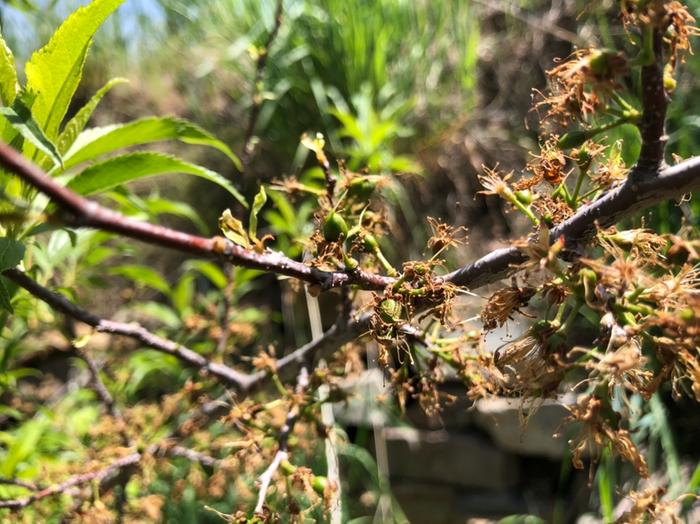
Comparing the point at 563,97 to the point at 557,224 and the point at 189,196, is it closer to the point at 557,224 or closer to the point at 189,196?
the point at 557,224

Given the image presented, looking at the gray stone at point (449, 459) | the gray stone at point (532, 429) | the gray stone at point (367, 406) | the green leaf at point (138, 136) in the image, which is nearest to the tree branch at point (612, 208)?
the green leaf at point (138, 136)

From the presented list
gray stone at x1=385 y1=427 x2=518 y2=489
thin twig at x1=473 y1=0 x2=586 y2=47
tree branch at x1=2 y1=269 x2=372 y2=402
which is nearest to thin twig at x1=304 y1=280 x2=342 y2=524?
tree branch at x1=2 y1=269 x2=372 y2=402

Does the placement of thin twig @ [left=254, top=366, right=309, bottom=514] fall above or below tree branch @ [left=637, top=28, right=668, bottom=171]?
below

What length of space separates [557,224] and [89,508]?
94 centimetres

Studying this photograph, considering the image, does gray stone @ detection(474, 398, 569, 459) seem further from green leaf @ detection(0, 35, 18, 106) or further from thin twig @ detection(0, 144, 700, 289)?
green leaf @ detection(0, 35, 18, 106)

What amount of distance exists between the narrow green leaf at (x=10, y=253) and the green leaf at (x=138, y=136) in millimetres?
229

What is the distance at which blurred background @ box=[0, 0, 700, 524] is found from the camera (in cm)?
Answer: 219

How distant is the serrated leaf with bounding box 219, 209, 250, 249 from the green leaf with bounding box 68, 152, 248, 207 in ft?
0.75

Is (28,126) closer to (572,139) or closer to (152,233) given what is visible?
(152,233)

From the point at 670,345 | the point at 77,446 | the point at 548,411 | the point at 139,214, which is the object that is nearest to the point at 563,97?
the point at 670,345

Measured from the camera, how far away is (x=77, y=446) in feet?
5.00

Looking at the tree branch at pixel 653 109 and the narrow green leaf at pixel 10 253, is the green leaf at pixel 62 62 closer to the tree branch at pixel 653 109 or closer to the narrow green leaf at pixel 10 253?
the narrow green leaf at pixel 10 253

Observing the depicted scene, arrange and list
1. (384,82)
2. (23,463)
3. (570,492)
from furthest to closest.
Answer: (384,82), (570,492), (23,463)

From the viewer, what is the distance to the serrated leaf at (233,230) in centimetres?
55
